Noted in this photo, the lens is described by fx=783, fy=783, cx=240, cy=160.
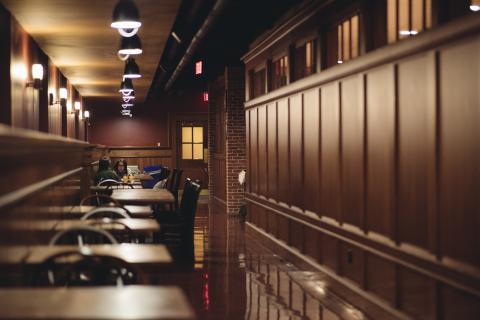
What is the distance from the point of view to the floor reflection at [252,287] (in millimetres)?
6316

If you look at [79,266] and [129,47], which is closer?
[79,266]

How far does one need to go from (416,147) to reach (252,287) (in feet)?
8.91

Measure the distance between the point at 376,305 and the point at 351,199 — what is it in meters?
1.09

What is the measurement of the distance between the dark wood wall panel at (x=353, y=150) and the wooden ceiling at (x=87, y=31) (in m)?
2.05

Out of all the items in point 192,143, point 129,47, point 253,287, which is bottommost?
point 253,287

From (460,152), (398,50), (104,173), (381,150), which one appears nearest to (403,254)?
(381,150)

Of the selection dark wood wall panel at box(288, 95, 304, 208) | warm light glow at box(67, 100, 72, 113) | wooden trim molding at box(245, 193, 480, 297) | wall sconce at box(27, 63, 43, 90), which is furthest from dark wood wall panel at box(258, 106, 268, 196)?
warm light glow at box(67, 100, 72, 113)

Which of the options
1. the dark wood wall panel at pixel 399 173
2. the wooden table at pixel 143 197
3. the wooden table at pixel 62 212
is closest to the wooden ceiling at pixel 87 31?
the dark wood wall panel at pixel 399 173

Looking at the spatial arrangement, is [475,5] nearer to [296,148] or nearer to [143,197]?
[296,148]

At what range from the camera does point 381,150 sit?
6.01 meters

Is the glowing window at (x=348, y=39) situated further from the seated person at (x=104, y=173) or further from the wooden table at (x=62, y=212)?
the seated person at (x=104, y=173)

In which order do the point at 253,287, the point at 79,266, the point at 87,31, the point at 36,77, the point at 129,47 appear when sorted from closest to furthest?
1. the point at 79,266
2. the point at 253,287
3. the point at 129,47
4. the point at 87,31
5. the point at 36,77

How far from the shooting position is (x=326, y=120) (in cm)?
761

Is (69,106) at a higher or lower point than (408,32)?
higher
